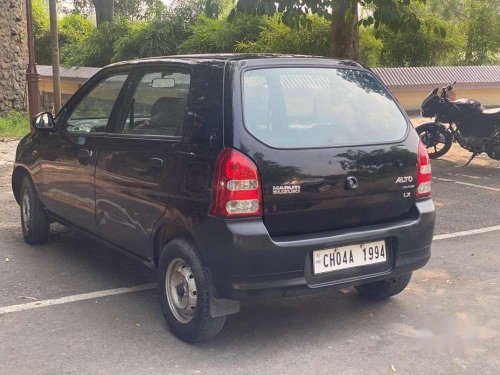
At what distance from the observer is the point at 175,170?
13.2 ft

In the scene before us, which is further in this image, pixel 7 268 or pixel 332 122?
pixel 7 268

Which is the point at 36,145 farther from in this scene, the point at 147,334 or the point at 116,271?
the point at 147,334

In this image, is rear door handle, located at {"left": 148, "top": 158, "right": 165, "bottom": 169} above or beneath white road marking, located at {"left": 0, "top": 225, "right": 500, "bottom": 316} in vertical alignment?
above

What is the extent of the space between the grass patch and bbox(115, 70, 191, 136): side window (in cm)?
904

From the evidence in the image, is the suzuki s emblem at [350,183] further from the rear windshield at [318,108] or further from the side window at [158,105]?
the side window at [158,105]

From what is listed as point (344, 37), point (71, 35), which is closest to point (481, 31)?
point (344, 37)

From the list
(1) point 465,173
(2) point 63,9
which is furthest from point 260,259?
(2) point 63,9

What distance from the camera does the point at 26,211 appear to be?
611 centimetres

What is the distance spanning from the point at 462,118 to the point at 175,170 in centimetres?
716

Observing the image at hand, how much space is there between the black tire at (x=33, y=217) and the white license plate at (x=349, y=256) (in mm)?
2919

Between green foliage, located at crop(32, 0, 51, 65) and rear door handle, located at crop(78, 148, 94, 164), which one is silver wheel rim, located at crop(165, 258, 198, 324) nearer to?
rear door handle, located at crop(78, 148, 94, 164)

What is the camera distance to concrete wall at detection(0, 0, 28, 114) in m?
15.2

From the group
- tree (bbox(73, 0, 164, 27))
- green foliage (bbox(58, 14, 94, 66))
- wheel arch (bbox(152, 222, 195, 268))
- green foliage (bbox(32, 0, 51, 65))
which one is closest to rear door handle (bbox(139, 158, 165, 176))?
wheel arch (bbox(152, 222, 195, 268))

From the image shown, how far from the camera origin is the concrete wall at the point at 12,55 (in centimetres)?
1516
